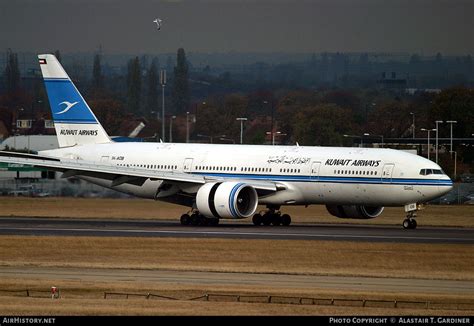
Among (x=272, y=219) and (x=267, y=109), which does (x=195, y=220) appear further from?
(x=267, y=109)

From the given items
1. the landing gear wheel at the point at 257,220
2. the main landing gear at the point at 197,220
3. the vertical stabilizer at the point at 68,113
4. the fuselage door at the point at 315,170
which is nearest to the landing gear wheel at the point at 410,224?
the fuselage door at the point at 315,170

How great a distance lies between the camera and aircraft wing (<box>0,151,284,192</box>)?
55.2m

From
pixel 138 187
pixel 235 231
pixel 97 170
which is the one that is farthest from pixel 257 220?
pixel 97 170

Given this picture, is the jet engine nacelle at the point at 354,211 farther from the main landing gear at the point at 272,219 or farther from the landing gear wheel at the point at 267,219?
the landing gear wheel at the point at 267,219

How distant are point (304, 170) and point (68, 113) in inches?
626

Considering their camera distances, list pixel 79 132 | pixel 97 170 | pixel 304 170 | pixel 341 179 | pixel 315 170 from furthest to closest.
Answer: pixel 79 132 → pixel 97 170 → pixel 304 170 → pixel 315 170 → pixel 341 179

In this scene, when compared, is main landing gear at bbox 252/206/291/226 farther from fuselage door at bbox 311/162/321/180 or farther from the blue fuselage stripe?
fuselage door at bbox 311/162/321/180

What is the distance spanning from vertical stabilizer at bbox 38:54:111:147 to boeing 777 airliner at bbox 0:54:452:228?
4.05 ft

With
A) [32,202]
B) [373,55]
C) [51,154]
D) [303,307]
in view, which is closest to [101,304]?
[303,307]

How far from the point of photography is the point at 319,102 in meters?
147

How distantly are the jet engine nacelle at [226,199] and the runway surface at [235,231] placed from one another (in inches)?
30.8

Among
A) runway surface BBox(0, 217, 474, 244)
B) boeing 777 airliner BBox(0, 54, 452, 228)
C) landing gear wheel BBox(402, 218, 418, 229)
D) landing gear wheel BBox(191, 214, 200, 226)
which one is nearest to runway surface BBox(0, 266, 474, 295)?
runway surface BBox(0, 217, 474, 244)

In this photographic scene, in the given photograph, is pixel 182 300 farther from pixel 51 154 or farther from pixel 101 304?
pixel 51 154

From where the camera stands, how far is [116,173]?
55.9 m
